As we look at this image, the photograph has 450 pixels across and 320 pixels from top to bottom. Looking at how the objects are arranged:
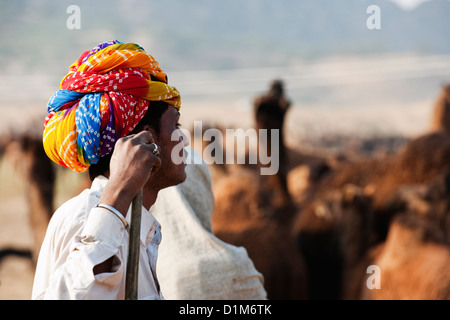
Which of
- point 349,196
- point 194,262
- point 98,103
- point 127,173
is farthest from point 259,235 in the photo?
point 127,173

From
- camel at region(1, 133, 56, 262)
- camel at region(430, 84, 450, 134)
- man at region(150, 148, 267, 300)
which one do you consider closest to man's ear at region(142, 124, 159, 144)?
man at region(150, 148, 267, 300)

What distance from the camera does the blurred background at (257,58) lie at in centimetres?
5897

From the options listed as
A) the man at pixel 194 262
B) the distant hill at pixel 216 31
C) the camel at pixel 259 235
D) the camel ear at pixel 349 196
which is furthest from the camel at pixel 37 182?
the distant hill at pixel 216 31

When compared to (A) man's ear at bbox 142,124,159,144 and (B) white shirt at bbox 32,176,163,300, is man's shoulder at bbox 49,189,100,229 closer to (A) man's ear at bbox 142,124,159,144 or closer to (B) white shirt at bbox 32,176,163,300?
(B) white shirt at bbox 32,176,163,300

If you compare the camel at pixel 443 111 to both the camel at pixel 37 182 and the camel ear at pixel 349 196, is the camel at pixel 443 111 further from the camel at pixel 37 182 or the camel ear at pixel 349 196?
the camel at pixel 37 182

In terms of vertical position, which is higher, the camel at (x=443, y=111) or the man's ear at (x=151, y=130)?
the camel at (x=443, y=111)

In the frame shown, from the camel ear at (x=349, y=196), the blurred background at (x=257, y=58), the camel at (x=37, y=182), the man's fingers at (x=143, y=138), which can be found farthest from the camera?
the blurred background at (x=257, y=58)

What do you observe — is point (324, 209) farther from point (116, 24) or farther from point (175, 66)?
point (116, 24)

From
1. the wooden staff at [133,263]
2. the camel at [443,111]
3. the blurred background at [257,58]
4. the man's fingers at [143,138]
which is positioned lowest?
the wooden staff at [133,263]

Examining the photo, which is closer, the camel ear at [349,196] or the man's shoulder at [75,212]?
the man's shoulder at [75,212]

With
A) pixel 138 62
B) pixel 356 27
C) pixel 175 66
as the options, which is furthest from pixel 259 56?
pixel 138 62

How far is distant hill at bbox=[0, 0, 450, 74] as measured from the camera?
9088 centimetres

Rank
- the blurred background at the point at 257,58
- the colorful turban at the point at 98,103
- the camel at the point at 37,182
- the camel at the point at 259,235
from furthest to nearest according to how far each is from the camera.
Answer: the blurred background at the point at 257,58 < the camel at the point at 37,182 < the camel at the point at 259,235 < the colorful turban at the point at 98,103

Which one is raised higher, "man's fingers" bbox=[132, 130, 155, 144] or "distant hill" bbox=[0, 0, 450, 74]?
"distant hill" bbox=[0, 0, 450, 74]
